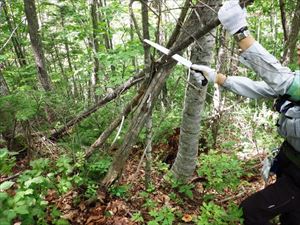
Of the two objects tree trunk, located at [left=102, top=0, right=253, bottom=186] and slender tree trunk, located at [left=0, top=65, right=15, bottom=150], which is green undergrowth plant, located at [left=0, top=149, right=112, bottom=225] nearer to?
tree trunk, located at [left=102, top=0, right=253, bottom=186]

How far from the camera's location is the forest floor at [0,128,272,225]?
3.48 m

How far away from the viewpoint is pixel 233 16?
93.9 inches

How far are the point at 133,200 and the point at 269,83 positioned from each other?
244 centimetres

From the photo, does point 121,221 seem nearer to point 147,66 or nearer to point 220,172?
point 220,172

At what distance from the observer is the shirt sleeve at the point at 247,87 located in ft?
8.76

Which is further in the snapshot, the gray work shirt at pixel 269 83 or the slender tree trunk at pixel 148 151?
the slender tree trunk at pixel 148 151

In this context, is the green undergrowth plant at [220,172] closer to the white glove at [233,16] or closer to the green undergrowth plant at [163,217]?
the green undergrowth plant at [163,217]

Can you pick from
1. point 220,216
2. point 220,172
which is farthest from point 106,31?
point 220,216

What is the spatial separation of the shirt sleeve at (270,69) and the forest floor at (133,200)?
1.66 m

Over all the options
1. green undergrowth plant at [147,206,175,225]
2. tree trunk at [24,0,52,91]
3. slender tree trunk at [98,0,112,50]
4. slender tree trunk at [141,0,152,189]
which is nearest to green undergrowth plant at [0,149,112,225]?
slender tree trunk at [141,0,152,189]

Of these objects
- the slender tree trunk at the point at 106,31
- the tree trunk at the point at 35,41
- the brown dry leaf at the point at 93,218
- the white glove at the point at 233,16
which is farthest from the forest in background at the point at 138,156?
the slender tree trunk at the point at 106,31

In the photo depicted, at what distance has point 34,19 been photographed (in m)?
7.48

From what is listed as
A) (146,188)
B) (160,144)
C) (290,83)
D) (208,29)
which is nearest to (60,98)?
(160,144)

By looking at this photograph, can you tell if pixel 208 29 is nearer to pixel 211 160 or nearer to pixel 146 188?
pixel 211 160
